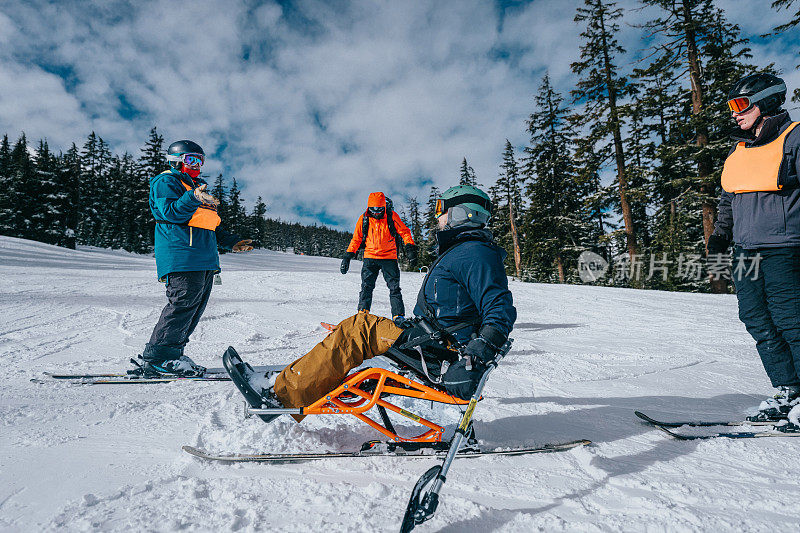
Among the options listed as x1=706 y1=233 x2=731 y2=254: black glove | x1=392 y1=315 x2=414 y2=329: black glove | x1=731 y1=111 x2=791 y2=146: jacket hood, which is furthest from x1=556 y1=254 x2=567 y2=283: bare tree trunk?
x1=392 y1=315 x2=414 y2=329: black glove

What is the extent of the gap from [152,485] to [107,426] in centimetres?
103

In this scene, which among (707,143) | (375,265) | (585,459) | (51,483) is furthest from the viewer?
(707,143)

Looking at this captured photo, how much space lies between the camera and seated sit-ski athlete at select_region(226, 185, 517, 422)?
2.14 meters

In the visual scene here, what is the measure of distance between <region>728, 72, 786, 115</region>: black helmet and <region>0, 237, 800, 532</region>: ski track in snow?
8.02 ft

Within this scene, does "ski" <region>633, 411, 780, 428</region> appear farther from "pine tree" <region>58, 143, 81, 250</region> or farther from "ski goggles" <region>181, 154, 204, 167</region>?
"pine tree" <region>58, 143, 81, 250</region>

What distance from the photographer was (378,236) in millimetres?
6496

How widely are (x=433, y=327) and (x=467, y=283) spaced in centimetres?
33

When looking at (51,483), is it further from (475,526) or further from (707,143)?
(707,143)

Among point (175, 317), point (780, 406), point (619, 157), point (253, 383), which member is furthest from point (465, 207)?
point (619, 157)

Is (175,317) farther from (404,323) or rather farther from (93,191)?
(93,191)

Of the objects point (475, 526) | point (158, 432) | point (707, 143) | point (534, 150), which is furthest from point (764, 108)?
point (534, 150)

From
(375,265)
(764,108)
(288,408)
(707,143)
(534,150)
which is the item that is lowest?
(288,408)

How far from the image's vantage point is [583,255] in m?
24.0

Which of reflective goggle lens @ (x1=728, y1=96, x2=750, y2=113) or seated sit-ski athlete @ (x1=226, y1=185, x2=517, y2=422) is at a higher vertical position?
reflective goggle lens @ (x1=728, y1=96, x2=750, y2=113)
